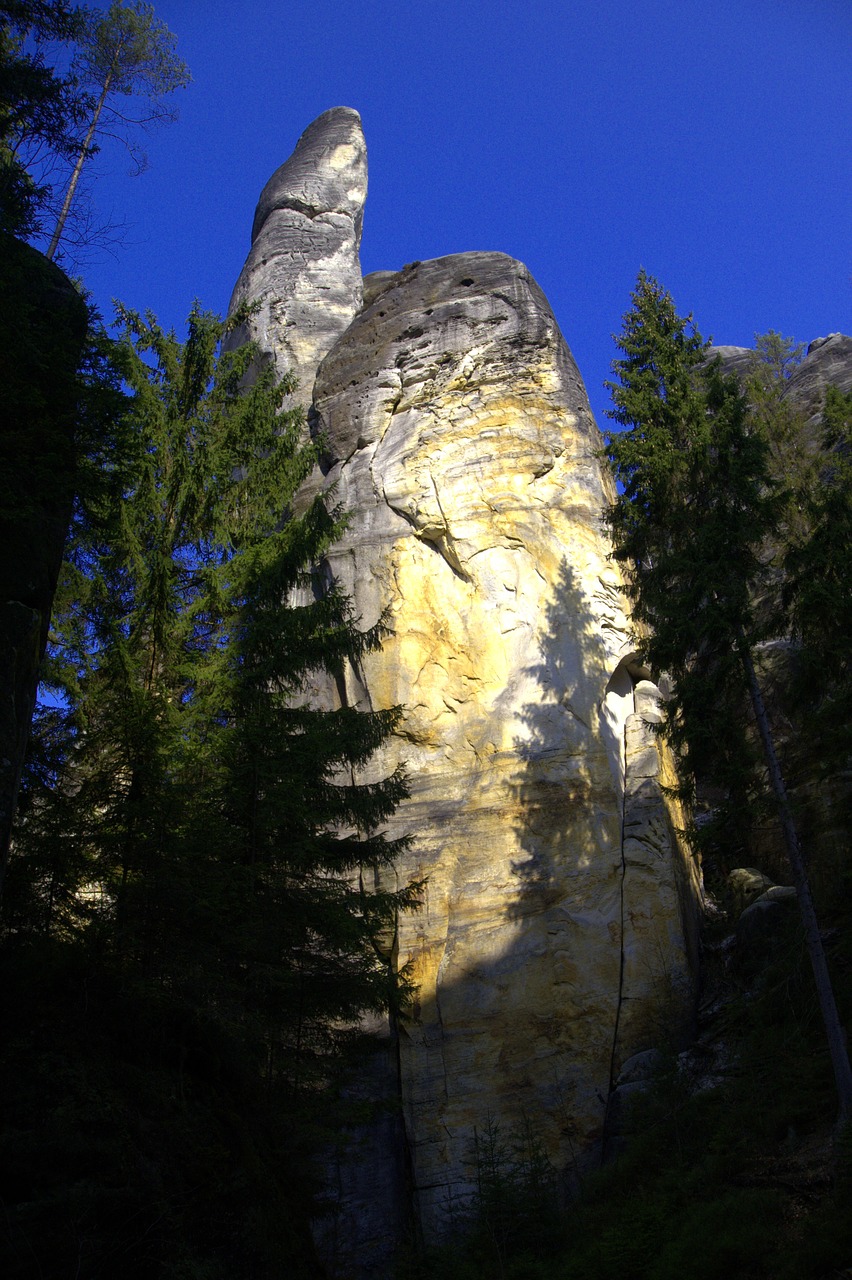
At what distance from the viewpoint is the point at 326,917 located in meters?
10.9

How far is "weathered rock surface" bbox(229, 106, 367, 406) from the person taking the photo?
91.9 ft

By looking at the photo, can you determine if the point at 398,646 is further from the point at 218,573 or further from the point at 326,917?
the point at 326,917

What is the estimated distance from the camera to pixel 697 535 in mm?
14266

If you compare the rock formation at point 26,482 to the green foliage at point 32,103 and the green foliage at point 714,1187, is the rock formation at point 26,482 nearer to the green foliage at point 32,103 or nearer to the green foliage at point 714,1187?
the green foliage at point 32,103

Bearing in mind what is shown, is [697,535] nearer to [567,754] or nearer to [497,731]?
[567,754]

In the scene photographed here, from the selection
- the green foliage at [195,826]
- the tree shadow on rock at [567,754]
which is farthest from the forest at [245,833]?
the tree shadow on rock at [567,754]

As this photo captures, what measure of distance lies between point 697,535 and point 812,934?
5.61 m

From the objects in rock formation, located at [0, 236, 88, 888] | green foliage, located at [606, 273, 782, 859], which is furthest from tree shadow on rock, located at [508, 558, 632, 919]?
rock formation, located at [0, 236, 88, 888]

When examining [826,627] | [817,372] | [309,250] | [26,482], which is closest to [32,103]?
[26,482]

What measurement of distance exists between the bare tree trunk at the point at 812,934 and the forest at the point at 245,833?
44mm

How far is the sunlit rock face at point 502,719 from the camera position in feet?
51.5

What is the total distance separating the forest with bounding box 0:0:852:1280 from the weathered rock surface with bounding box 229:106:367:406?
40.2ft

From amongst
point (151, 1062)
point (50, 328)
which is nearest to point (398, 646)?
point (50, 328)

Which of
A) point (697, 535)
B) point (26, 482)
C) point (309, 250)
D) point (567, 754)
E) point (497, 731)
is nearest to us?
point (26, 482)
